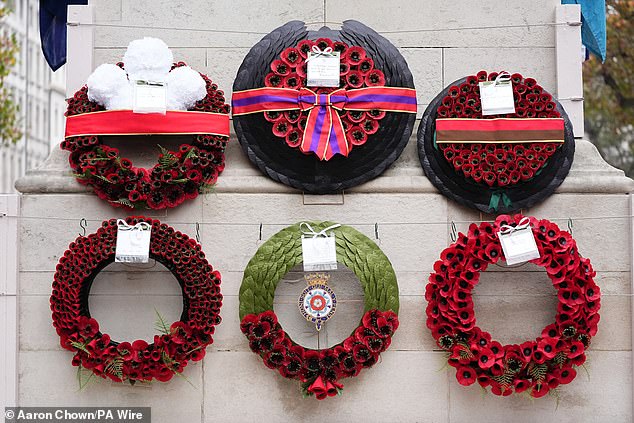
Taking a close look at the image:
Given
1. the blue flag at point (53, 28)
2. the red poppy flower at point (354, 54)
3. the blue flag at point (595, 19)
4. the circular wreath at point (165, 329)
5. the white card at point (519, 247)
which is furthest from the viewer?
the blue flag at point (53, 28)

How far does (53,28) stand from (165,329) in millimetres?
2593

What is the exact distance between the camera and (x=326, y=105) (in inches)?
186

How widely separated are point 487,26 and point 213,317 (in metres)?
2.01

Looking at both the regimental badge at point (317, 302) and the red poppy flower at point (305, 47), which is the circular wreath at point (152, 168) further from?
the regimental badge at point (317, 302)

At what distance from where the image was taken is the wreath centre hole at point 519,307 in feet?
15.9

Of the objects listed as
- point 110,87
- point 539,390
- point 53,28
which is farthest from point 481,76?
point 53,28

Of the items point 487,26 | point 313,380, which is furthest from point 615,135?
point 313,380

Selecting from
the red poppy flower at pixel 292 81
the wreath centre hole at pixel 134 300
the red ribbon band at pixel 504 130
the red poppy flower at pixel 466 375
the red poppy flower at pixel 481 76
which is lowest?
the red poppy flower at pixel 466 375

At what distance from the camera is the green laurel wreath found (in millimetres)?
4648

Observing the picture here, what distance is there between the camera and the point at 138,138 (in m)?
4.91

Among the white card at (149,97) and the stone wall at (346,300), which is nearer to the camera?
the white card at (149,97)

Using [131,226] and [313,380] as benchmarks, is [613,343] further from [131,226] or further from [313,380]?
[131,226]

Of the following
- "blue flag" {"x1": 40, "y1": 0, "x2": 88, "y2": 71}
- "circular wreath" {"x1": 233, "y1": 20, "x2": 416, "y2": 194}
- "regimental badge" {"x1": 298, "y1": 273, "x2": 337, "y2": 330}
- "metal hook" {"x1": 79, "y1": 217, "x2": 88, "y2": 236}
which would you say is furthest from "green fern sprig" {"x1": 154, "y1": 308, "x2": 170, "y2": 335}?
"blue flag" {"x1": 40, "y1": 0, "x2": 88, "y2": 71}

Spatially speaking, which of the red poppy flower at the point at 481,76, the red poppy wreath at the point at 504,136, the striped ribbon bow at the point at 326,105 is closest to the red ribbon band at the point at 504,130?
the red poppy wreath at the point at 504,136
